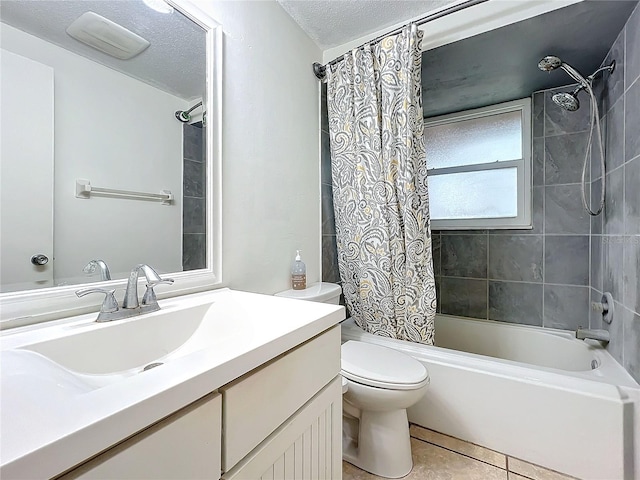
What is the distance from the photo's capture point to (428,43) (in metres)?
1.58

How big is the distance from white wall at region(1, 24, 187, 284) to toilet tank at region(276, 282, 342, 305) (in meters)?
0.58

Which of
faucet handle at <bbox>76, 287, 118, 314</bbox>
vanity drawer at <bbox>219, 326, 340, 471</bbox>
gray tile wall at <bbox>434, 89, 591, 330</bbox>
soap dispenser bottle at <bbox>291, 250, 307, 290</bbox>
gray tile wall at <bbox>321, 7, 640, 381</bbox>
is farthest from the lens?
gray tile wall at <bbox>434, 89, 591, 330</bbox>

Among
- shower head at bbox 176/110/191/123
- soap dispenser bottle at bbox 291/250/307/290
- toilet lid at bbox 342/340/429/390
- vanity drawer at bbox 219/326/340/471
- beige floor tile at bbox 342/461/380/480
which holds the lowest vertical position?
beige floor tile at bbox 342/461/380/480

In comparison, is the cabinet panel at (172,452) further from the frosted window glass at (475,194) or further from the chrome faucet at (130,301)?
the frosted window glass at (475,194)

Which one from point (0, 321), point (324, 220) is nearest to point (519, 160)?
point (324, 220)

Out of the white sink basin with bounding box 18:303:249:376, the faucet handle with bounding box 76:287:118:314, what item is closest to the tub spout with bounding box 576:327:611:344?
the white sink basin with bounding box 18:303:249:376

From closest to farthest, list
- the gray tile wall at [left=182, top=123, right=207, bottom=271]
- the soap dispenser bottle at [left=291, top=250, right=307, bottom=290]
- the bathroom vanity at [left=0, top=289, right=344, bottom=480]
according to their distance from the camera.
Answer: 1. the bathroom vanity at [left=0, top=289, right=344, bottom=480]
2. the gray tile wall at [left=182, top=123, right=207, bottom=271]
3. the soap dispenser bottle at [left=291, top=250, right=307, bottom=290]

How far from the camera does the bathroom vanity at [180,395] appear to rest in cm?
35

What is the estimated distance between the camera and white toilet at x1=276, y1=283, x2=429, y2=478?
1.14m

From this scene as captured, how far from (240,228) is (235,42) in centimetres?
79

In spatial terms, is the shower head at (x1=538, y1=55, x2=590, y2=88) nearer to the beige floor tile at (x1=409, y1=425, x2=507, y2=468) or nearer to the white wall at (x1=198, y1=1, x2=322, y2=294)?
the white wall at (x1=198, y1=1, x2=322, y2=294)

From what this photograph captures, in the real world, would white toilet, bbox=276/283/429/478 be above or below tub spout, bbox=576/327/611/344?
below

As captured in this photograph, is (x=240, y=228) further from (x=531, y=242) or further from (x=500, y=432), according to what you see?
(x=531, y=242)

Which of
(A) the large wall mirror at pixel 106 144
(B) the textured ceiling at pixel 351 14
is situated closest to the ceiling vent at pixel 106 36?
(A) the large wall mirror at pixel 106 144
